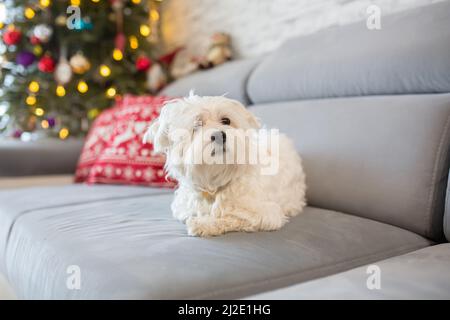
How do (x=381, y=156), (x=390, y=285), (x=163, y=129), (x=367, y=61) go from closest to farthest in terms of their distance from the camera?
(x=390, y=285), (x=163, y=129), (x=381, y=156), (x=367, y=61)

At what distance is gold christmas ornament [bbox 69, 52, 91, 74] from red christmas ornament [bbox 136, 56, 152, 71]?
0.40 metres

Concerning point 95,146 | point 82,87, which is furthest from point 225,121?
point 82,87

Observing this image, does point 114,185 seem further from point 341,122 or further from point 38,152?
point 341,122

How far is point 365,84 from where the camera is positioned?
5.06 feet

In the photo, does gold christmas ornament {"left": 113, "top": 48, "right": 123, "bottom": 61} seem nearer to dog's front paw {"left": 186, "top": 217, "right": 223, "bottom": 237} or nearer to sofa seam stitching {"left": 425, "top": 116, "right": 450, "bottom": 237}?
dog's front paw {"left": 186, "top": 217, "right": 223, "bottom": 237}

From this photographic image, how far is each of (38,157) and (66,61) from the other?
1382mm

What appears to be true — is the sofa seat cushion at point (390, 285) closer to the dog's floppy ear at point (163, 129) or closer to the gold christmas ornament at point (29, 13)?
the dog's floppy ear at point (163, 129)

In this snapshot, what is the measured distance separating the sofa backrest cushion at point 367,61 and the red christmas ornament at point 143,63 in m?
1.60

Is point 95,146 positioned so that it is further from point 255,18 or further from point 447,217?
point 447,217

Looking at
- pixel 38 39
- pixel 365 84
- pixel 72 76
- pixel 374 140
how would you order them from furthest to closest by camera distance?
pixel 72 76 < pixel 38 39 < pixel 365 84 < pixel 374 140

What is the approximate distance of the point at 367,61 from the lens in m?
1.51

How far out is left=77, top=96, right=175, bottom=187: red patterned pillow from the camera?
1.95m

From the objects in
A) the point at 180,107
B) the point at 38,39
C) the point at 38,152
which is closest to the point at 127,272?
the point at 180,107
